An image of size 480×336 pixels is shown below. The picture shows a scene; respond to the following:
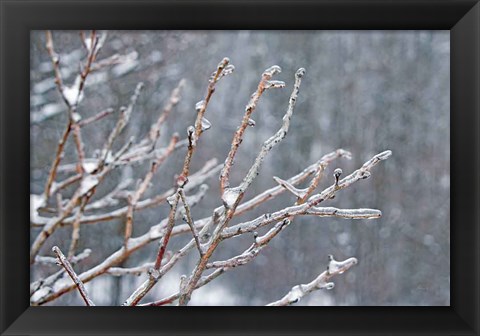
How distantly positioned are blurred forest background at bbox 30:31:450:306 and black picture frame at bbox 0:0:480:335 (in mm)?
2066

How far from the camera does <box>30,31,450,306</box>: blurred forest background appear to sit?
3.06 meters

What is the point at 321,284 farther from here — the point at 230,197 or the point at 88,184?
the point at 88,184

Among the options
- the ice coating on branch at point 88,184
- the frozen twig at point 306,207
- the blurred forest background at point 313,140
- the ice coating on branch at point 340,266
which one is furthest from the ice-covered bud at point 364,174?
the blurred forest background at point 313,140

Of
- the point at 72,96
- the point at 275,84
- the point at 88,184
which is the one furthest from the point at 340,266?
the point at 72,96

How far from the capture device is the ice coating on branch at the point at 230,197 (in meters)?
0.70

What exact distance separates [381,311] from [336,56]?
115 inches

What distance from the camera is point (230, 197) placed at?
2.32 ft

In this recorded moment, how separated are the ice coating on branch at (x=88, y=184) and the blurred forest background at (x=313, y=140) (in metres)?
1.83

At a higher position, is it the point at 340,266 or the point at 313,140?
the point at 313,140

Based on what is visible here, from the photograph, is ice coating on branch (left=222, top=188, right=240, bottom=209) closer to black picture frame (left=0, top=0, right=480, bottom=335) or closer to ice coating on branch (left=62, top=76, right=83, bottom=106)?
black picture frame (left=0, top=0, right=480, bottom=335)

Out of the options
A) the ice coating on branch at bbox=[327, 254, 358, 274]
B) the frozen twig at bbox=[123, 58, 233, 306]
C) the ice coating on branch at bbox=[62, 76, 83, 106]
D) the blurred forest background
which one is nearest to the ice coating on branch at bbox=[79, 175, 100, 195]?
the ice coating on branch at bbox=[62, 76, 83, 106]

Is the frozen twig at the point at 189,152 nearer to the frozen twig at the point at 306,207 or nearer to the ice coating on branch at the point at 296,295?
the frozen twig at the point at 306,207

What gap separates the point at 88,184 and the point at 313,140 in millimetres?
2520
